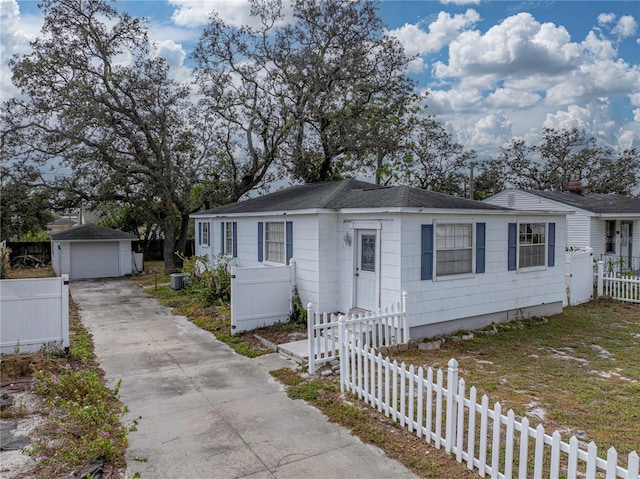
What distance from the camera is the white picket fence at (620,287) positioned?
1313cm

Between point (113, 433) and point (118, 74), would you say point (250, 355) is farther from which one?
point (118, 74)

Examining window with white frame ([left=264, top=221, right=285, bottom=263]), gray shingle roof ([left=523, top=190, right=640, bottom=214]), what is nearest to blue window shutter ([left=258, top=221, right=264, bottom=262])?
window with white frame ([left=264, top=221, right=285, bottom=263])

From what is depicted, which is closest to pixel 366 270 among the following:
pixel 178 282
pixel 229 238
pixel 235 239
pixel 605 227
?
pixel 235 239

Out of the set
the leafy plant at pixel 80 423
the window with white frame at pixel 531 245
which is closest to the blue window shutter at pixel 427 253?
the window with white frame at pixel 531 245

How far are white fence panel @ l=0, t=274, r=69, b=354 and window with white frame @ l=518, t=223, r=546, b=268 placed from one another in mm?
9500

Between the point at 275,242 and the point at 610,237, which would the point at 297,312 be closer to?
the point at 275,242

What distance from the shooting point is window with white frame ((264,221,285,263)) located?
11.4 meters

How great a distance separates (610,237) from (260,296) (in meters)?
17.9

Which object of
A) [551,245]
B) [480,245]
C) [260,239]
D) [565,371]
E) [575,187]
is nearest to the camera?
[565,371]

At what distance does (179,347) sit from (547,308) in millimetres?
8918

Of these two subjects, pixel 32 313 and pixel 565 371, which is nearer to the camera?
pixel 565 371

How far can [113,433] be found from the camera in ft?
16.0

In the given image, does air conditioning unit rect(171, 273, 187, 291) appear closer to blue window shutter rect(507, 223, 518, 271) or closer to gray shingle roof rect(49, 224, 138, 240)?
gray shingle roof rect(49, 224, 138, 240)

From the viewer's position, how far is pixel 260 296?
9750 mm
